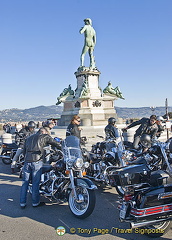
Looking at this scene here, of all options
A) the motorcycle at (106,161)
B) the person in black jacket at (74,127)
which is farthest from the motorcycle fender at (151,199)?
the person in black jacket at (74,127)

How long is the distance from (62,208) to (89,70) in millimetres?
19410

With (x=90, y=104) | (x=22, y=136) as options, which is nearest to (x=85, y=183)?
(x=22, y=136)

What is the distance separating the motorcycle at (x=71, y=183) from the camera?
4.12 m

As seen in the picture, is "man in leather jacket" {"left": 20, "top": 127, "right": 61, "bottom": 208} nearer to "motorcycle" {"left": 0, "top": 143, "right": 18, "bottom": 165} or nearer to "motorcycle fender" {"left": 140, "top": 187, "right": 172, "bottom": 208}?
"motorcycle fender" {"left": 140, "top": 187, "right": 172, "bottom": 208}

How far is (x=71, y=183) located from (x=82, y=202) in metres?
0.36

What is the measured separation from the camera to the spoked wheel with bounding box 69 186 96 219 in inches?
159

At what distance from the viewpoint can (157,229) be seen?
344 centimetres

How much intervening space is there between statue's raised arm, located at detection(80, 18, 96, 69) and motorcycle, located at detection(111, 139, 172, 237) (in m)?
21.0

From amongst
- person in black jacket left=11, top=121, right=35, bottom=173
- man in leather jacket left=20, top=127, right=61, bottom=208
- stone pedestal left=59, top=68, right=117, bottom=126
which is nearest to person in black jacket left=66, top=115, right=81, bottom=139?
person in black jacket left=11, top=121, right=35, bottom=173

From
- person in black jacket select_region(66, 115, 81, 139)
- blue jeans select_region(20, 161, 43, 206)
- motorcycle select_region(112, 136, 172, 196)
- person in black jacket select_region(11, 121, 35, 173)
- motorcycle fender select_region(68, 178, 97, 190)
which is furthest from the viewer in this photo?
person in black jacket select_region(11, 121, 35, 173)

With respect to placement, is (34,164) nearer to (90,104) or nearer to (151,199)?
(151,199)

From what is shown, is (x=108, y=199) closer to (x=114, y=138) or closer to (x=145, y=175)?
(x=114, y=138)

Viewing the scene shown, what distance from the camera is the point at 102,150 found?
6598 millimetres

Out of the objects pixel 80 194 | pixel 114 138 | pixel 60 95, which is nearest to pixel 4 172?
pixel 114 138
